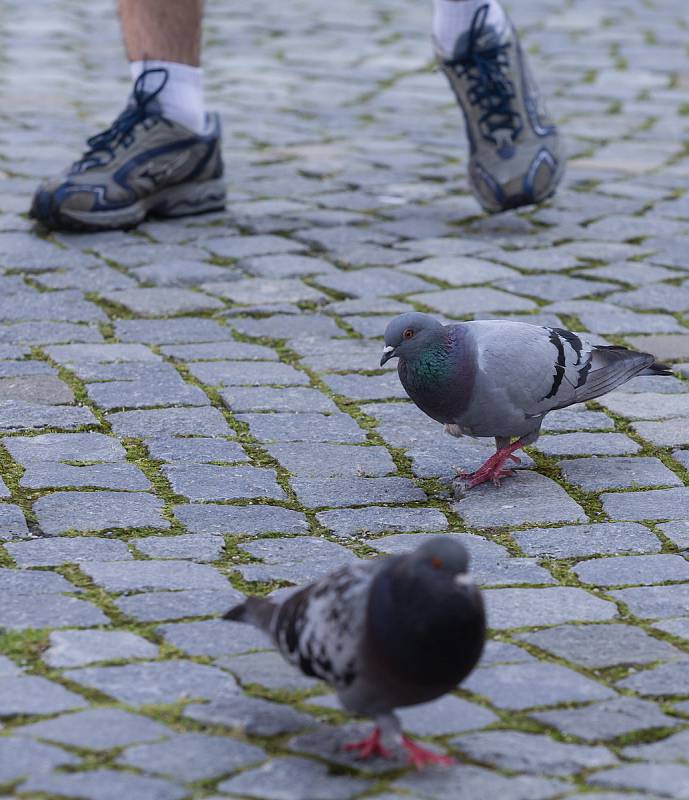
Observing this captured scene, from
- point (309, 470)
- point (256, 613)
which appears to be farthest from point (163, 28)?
point (256, 613)

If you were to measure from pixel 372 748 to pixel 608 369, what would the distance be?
1794mm

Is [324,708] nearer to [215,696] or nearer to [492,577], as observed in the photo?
[215,696]

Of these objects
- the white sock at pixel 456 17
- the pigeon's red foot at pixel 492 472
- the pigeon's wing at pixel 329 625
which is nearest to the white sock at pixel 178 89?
the white sock at pixel 456 17

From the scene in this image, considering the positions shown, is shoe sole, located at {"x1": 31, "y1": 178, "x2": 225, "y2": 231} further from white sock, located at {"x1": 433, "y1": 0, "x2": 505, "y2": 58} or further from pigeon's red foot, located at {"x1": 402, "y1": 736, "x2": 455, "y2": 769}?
pigeon's red foot, located at {"x1": 402, "y1": 736, "x2": 455, "y2": 769}

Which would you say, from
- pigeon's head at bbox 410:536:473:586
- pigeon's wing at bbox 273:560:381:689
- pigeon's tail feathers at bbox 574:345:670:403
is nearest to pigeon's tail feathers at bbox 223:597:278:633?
pigeon's wing at bbox 273:560:381:689

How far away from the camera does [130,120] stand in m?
6.22

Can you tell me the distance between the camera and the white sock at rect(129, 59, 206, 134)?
6195mm

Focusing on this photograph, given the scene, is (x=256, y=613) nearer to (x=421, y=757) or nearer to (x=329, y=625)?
(x=329, y=625)

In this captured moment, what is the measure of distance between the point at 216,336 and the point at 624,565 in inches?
79.3

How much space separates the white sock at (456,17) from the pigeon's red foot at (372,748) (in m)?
4.23

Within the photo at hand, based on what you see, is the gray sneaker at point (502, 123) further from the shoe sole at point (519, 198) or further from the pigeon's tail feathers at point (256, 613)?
the pigeon's tail feathers at point (256, 613)

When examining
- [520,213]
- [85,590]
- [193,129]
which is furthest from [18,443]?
[520,213]

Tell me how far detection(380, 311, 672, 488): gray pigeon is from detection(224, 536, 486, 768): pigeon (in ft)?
4.14

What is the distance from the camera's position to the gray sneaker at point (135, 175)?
19.8ft
